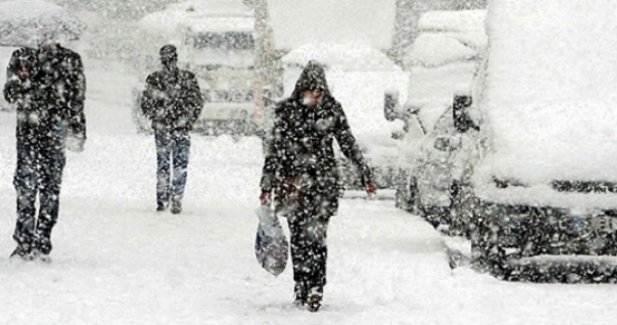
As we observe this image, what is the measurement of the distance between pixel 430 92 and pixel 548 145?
656cm

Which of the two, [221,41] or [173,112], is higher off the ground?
[173,112]

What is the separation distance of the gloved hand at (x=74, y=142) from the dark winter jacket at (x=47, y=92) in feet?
0.08

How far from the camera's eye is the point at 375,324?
9.82m

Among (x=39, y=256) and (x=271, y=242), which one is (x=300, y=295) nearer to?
(x=271, y=242)

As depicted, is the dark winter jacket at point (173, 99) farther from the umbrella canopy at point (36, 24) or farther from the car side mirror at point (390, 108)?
the car side mirror at point (390, 108)

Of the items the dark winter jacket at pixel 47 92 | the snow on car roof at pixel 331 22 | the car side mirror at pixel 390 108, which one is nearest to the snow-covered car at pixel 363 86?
the snow on car roof at pixel 331 22

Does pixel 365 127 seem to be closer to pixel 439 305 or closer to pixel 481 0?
pixel 439 305

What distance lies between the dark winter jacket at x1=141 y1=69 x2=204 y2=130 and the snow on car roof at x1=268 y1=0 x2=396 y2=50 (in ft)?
25.0

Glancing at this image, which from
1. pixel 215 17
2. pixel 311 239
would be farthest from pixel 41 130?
pixel 215 17

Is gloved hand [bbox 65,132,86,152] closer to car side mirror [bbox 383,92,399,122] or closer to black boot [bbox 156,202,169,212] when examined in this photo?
black boot [bbox 156,202,169,212]

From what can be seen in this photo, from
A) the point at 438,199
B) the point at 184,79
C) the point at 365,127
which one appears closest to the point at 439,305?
the point at 438,199

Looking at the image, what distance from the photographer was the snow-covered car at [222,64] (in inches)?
1149

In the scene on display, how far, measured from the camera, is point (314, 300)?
1022 cm

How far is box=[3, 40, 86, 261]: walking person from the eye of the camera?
1195 cm
